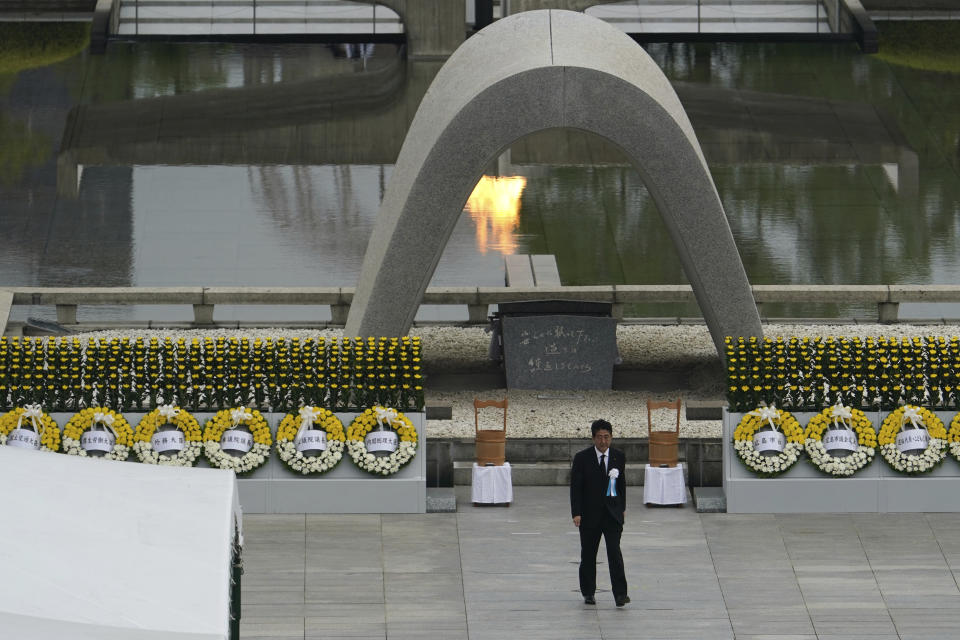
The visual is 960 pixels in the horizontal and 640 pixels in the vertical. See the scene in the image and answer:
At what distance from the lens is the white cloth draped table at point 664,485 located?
2095 centimetres

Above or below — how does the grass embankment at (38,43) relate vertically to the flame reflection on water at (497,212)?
above

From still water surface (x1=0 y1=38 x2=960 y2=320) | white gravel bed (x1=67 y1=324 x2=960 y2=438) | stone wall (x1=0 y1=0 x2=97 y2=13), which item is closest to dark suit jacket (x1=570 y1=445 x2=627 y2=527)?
white gravel bed (x1=67 y1=324 x2=960 y2=438)

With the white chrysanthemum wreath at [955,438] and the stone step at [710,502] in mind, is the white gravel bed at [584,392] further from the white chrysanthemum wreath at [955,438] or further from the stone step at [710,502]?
the white chrysanthemum wreath at [955,438]

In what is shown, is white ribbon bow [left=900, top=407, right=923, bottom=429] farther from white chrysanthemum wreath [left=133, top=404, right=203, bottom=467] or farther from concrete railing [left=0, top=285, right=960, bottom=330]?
white chrysanthemum wreath [left=133, top=404, right=203, bottom=467]

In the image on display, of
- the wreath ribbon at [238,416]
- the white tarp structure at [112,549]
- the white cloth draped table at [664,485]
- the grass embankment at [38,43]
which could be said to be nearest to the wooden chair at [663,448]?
the white cloth draped table at [664,485]

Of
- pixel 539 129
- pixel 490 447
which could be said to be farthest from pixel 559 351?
pixel 490 447

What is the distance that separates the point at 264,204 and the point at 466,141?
12968mm

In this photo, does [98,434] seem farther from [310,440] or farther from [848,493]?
[848,493]

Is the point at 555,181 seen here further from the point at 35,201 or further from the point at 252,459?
the point at 252,459

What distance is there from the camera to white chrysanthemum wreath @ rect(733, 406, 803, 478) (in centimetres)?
2092

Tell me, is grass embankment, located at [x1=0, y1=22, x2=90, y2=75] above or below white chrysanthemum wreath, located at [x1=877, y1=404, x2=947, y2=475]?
above

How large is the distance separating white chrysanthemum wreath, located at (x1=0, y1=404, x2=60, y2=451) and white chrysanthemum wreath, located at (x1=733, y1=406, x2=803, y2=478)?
702 centimetres

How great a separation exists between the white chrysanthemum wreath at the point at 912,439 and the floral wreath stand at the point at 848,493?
0.10 metres

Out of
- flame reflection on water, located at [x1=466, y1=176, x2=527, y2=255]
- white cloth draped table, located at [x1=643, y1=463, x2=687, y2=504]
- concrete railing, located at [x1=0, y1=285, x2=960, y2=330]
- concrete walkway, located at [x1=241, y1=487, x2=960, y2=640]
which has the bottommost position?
concrete walkway, located at [x1=241, y1=487, x2=960, y2=640]
